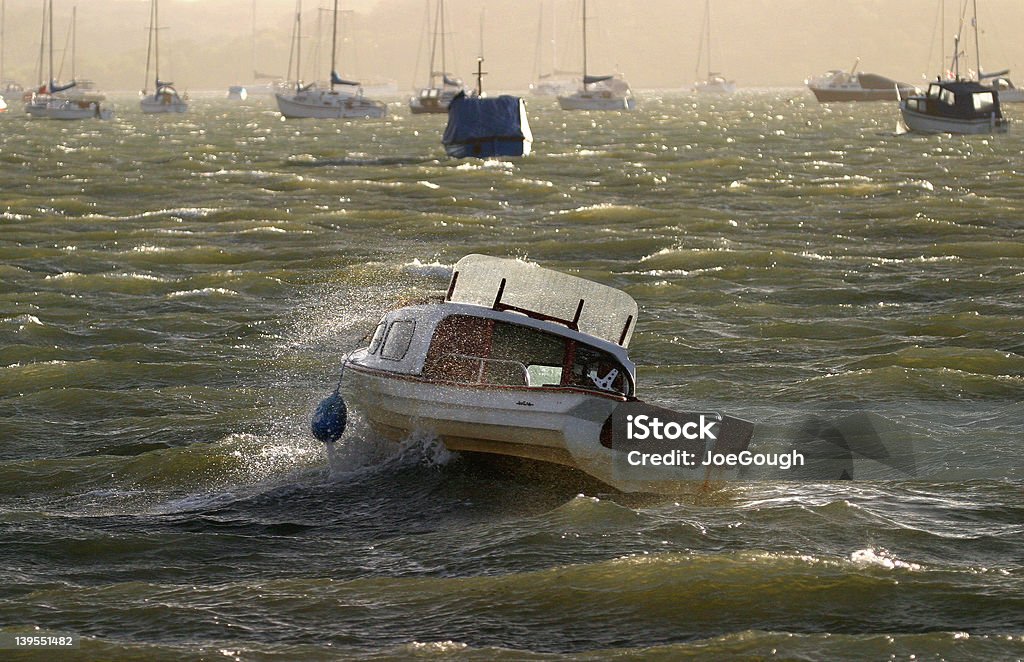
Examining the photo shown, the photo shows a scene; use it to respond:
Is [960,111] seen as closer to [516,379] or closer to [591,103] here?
[591,103]

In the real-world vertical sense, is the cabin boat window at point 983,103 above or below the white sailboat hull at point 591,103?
above

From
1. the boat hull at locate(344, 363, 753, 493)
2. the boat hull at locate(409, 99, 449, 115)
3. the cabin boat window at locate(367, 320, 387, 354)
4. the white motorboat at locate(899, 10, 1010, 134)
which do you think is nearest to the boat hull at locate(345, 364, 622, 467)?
the boat hull at locate(344, 363, 753, 493)

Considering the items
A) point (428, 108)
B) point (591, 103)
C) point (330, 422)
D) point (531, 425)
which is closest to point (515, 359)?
point (531, 425)

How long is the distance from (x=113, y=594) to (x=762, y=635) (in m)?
6.80

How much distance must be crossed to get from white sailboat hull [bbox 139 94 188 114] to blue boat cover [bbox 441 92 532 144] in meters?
105

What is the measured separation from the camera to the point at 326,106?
15000cm

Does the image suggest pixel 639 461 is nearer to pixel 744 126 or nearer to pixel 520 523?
pixel 520 523

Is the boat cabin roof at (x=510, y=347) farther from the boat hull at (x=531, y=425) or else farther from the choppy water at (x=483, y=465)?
the choppy water at (x=483, y=465)

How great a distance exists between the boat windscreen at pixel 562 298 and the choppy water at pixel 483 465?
2.56m

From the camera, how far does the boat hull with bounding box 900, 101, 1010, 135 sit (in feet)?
320

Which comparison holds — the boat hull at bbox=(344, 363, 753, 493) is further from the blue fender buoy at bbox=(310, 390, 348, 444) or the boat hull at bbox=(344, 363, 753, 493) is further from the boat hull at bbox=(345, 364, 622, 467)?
the blue fender buoy at bbox=(310, 390, 348, 444)

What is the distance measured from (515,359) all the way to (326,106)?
435 ft

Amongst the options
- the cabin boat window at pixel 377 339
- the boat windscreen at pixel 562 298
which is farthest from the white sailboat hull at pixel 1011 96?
the cabin boat window at pixel 377 339

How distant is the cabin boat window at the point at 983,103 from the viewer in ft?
322
